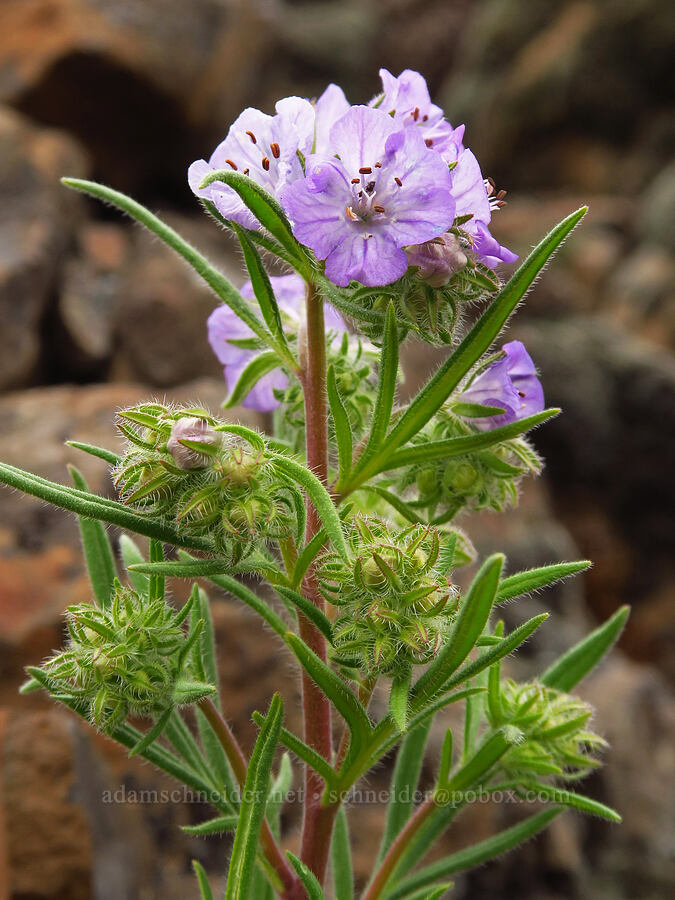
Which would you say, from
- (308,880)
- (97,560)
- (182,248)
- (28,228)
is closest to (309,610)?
(308,880)

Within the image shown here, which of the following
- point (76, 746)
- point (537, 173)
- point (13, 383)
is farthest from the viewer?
point (537, 173)

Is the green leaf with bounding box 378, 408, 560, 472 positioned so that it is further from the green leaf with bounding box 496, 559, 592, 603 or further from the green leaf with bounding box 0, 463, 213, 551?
the green leaf with bounding box 0, 463, 213, 551

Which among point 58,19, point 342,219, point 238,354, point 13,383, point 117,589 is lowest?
point 117,589

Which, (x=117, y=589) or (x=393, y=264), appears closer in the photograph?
(x=393, y=264)

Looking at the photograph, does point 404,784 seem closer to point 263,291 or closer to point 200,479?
point 200,479

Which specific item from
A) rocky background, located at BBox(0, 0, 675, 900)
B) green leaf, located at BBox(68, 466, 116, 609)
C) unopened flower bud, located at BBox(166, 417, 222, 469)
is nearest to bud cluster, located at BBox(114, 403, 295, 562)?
unopened flower bud, located at BBox(166, 417, 222, 469)

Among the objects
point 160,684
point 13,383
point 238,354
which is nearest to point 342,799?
point 160,684

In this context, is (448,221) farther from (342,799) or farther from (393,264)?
(342,799)

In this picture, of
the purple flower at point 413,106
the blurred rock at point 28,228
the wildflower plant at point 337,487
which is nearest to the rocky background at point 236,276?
the blurred rock at point 28,228
